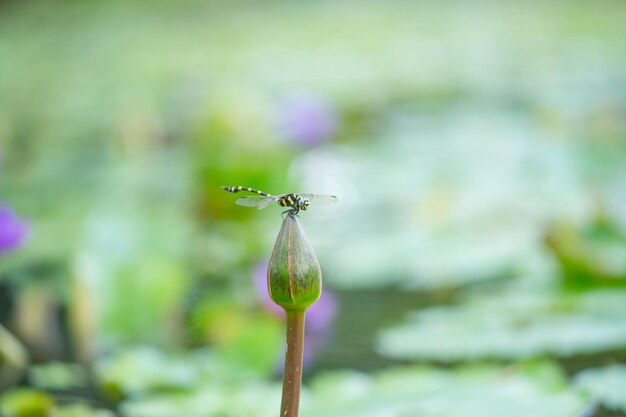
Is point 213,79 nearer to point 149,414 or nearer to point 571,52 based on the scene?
point 571,52

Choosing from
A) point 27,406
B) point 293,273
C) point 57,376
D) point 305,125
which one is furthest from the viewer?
point 305,125

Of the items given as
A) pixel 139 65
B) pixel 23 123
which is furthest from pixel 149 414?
pixel 139 65

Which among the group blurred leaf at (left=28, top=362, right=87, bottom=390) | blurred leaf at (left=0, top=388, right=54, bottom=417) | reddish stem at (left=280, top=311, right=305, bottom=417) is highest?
blurred leaf at (left=28, top=362, right=87, bottom=390)

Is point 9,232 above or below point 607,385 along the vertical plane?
above

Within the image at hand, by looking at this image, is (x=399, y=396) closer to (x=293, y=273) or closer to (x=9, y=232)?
(x=293, y=273)

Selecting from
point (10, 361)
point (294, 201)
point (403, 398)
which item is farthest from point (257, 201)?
point (10, 361)

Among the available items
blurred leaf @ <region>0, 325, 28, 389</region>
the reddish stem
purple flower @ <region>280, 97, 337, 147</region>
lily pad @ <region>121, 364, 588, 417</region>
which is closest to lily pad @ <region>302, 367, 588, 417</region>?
lily pad @ <region>121, 364, 588, 417</region>

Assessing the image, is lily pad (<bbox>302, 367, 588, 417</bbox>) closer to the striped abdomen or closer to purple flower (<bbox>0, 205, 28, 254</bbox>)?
the striped abdomen
